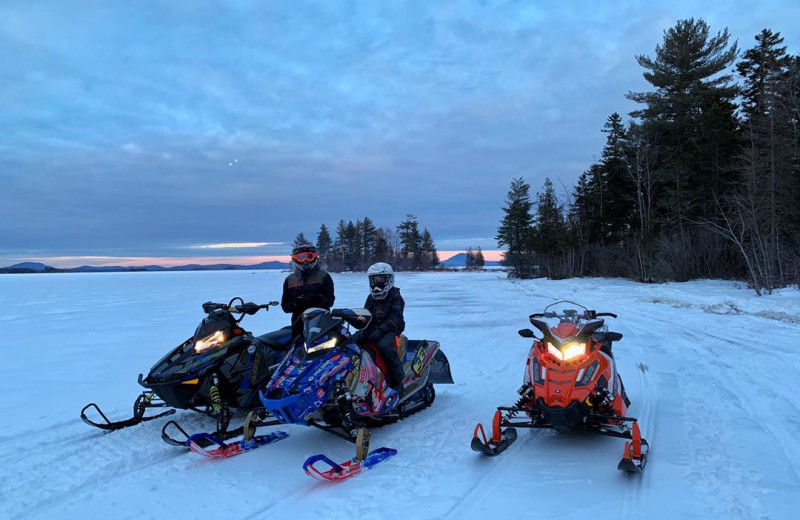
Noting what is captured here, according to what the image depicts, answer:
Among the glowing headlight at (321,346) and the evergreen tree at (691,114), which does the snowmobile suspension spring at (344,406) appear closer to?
the glowing headlight at (321,346)

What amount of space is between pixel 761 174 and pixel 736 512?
24.3 metres

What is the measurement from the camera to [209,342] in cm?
514

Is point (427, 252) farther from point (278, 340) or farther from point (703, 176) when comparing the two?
point (278, 340)

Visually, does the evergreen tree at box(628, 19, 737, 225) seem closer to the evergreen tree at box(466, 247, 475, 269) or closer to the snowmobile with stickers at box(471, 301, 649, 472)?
the snowmobile with stickers at box(471, 301, 649, 472)

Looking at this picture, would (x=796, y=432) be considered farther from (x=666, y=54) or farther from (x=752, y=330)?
(x=666, y=54)

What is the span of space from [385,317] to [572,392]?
2038 mm

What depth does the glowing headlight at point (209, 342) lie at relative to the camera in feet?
16.7

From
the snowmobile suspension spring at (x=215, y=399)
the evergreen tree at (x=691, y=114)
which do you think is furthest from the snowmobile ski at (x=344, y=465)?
the evergreen tree at (x=691, y=114)

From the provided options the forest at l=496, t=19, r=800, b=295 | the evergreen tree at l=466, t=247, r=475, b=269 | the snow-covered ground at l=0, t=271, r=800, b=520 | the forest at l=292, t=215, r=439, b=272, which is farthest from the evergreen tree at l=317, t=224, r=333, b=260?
the snow-covered ground at l=0, t=271, r=800, b=520

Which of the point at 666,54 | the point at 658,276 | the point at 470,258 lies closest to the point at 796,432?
the point at 658,276

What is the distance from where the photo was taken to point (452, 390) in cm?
677

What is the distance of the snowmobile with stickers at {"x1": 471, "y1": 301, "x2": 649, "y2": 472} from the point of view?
163 inches

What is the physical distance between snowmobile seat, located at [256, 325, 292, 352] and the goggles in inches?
36.2

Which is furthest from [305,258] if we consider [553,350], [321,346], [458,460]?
[553,350]
